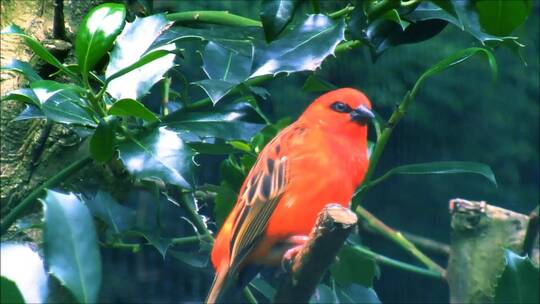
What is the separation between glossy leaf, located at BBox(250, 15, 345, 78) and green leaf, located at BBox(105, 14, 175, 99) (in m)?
0.10

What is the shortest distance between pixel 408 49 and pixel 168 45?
1052 millimetres

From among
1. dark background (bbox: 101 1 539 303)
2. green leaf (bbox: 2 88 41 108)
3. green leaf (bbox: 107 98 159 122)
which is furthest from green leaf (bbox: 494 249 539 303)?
dark background (bbox: 101 1 539 303)

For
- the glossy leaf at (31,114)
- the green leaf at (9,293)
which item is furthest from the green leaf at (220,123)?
the green leaf at (9,293)

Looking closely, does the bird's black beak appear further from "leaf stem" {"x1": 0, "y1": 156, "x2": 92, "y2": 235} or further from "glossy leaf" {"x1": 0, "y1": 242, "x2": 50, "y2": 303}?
"glossy leaf" {"x1": 0, "y1": 242, "x2": 50, "y2": 303}

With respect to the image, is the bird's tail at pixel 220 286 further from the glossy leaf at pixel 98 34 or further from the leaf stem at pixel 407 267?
the leaf stem at pixel 407 267

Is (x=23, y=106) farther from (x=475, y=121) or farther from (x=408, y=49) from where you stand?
(x=475, y=121)

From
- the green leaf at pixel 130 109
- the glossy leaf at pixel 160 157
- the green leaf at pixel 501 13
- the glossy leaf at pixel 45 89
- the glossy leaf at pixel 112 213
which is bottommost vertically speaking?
the glossy leaf at pixel 112 213

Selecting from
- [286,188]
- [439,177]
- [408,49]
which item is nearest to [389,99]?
[408,49]

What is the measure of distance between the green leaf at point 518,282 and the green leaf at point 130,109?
0.38m

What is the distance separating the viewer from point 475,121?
2.27m

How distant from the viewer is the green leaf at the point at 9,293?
2.19 ft

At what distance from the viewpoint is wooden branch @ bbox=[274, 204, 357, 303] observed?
0.81 meters

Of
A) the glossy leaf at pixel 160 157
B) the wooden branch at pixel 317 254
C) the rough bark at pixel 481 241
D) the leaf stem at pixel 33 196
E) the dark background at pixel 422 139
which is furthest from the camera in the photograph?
the dark background at pixel 422 139

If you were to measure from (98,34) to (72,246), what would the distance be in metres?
0.32
